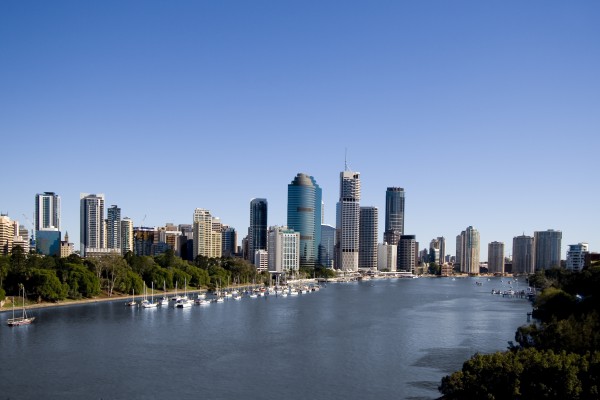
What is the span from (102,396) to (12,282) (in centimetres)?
3617

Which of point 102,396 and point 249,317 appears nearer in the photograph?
point 102,396

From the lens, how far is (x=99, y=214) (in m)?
182

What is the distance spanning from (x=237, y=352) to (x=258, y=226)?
144 m

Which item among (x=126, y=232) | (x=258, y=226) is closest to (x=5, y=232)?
(x=126, y=232)

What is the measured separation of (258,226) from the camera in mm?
180375

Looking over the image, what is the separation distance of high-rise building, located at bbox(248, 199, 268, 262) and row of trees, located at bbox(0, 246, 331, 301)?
77273mm

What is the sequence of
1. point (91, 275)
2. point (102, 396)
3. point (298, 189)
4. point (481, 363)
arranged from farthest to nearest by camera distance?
point (298, 189) < point (91, 275) < point (102, 396) < point (481, 363)

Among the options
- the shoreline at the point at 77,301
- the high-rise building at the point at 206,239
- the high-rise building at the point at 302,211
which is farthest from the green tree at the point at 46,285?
the high-rise building at the point at 302,211

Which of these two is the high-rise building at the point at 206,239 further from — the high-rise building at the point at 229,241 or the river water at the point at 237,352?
the river water at the point at 237,352

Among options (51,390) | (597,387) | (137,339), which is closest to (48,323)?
(137,339)

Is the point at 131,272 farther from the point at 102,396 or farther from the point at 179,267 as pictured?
the point at 102,396

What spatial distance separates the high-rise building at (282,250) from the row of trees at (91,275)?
50522 millimetres

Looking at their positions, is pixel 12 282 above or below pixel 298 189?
below

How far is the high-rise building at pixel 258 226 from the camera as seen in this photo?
584 feet
